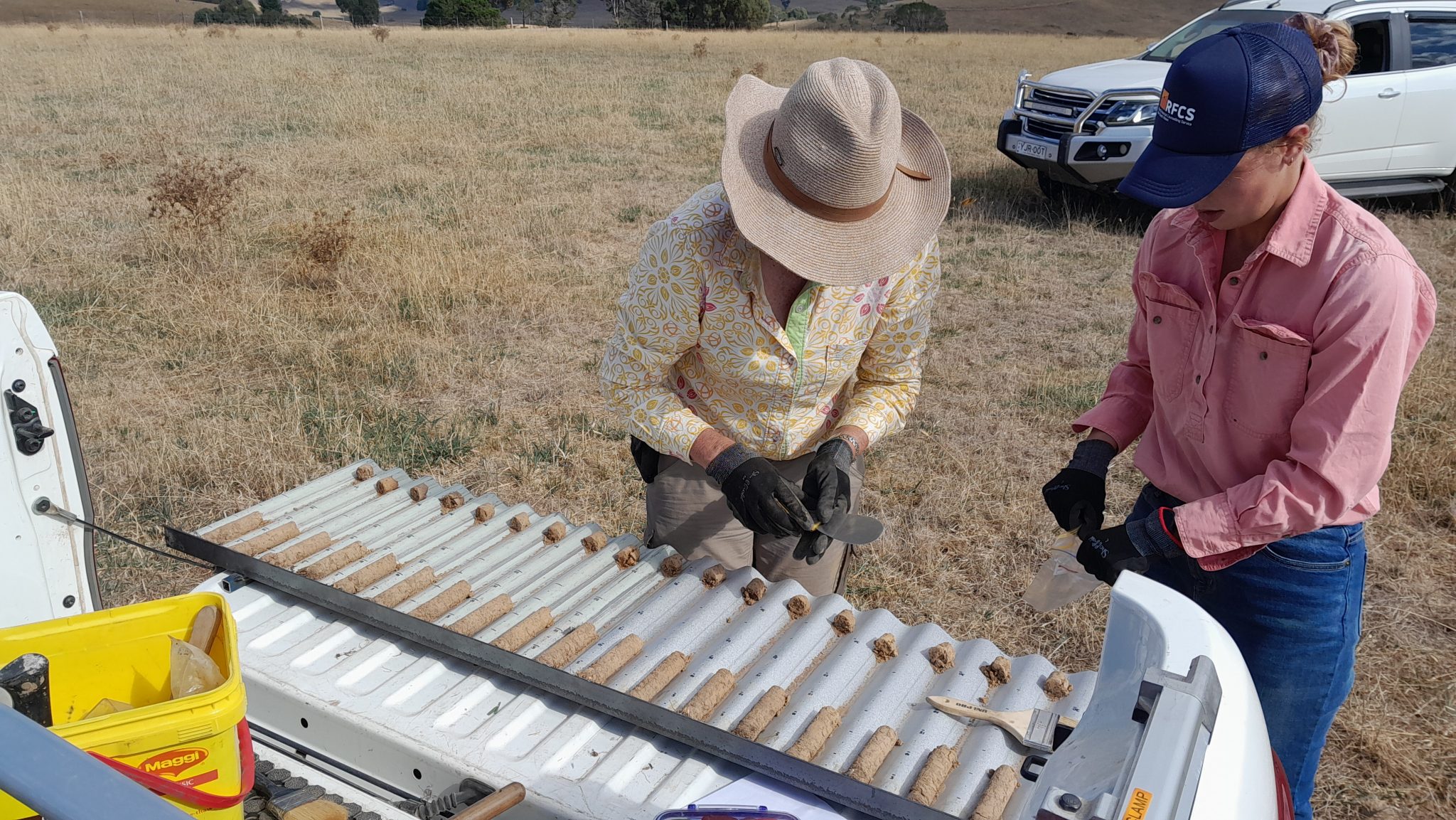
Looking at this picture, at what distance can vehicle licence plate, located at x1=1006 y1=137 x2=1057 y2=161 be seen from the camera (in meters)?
9.02

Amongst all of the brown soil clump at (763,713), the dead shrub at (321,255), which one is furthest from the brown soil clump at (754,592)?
the dead shrub at (321,255)

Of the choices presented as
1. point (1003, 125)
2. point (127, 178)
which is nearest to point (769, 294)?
point (1003, 125)

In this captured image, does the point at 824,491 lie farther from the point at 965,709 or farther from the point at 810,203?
the point at 810,203

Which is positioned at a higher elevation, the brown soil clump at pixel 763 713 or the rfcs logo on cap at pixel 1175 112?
the rfcs logo on cap at pixel 1175 112

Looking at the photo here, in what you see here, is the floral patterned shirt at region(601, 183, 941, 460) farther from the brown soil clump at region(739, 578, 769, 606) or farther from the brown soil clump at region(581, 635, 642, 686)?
the brown soil clump at region(581, 635, 642, 686)

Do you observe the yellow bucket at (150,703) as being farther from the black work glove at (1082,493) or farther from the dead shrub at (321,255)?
the dead shrub at (321,255)

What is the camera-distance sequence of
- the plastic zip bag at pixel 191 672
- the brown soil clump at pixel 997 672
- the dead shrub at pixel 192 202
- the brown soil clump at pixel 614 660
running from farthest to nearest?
the dead shrub at pixel 192 202, the brown soil clump at pixel 997 672, the brown soil clump at pixel 614 660, the plastic zip bag at pixel 191 672

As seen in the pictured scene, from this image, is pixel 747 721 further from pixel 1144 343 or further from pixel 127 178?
pixel 127 178

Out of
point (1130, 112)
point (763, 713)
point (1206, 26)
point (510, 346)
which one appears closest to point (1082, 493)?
point (763, 713)

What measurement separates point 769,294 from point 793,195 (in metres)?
0.33

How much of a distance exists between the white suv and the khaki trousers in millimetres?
6451

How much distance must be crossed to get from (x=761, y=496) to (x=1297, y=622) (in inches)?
44.9

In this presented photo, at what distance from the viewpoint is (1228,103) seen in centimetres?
185

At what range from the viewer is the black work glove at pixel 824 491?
2576 mm
